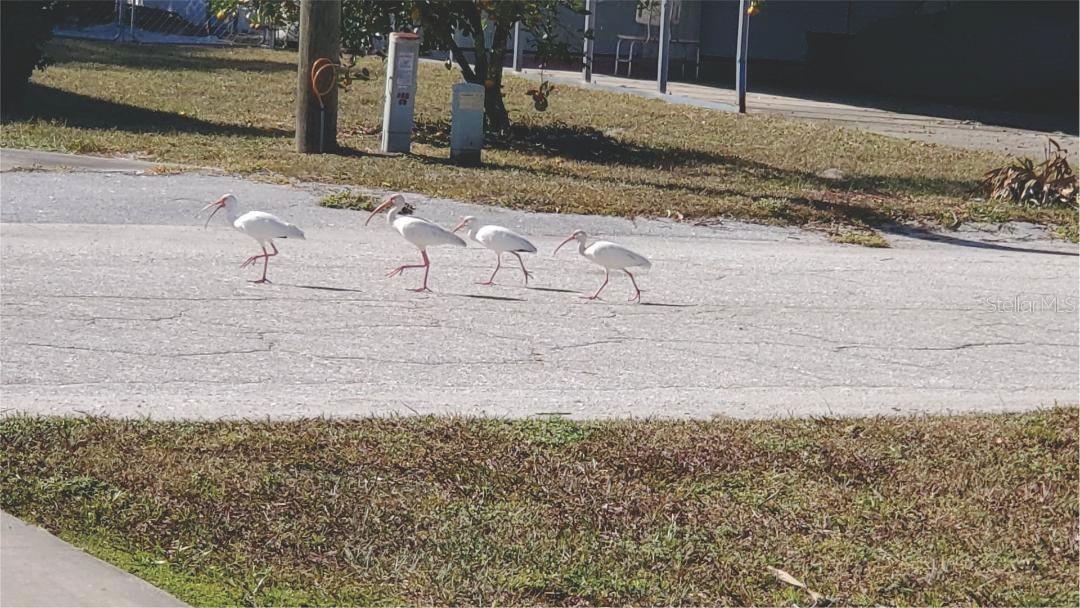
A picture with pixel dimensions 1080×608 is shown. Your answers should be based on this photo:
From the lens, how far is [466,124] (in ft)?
50.0

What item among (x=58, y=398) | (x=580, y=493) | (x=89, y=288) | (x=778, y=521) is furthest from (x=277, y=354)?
(x=778, y=521)

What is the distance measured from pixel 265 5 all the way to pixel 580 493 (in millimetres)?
13296

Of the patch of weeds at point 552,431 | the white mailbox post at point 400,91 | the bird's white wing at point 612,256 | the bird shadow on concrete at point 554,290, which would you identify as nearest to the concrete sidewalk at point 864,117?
the white mailbox post at point 400,91

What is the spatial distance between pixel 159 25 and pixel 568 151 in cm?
2000

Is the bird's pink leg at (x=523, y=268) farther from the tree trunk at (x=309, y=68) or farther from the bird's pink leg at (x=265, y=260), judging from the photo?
the tree trunk at (x=309, y=68)

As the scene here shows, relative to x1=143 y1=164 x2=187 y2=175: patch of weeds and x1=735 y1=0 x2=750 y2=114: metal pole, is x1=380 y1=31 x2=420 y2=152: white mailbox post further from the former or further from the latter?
x1=735 y1=0 x2=750 y2=114: metal pole

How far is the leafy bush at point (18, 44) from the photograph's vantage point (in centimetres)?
1814

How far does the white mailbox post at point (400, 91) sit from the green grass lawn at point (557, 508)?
980 centimetres

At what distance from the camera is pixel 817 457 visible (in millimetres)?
6234

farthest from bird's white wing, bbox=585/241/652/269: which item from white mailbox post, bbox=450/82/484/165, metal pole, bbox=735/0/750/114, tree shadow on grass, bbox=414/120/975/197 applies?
metal pole, bbox=735/0/750/114

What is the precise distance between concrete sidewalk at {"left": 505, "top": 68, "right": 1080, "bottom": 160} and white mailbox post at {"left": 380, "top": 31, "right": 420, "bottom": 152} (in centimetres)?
804

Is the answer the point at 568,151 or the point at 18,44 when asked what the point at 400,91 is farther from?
the point at 18,44

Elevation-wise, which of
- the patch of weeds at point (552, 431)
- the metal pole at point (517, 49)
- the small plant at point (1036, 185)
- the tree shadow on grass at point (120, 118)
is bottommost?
the patch of weeds at point (552, 431)

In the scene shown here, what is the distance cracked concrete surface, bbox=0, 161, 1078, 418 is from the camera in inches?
278
